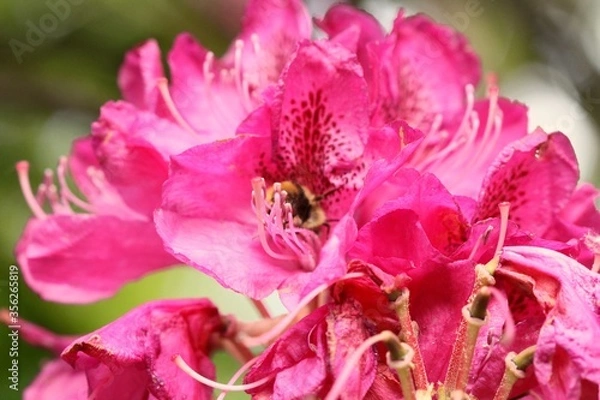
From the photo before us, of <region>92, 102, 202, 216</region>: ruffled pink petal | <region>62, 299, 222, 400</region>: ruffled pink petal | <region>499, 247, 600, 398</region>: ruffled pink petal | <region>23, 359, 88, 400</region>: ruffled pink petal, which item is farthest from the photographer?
<region>23, 359, 88, 400</region>: ruffled pink petal

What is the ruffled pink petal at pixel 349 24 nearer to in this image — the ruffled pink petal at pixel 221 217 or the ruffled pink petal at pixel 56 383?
the ruffled pink petal at pixel 221 217

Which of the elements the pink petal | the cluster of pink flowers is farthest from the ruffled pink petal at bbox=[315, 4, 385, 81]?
the pink petal

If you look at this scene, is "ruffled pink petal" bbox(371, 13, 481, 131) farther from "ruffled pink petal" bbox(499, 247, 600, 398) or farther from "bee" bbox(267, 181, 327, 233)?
"ruffled pink petal" bbox(499, 247, 600, 398)

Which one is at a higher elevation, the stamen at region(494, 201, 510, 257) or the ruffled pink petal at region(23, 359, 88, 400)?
the stamen at region(494, 201, 510, 257)

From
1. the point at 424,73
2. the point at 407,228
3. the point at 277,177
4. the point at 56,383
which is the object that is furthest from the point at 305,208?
the point at 56,383

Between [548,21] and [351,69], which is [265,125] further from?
[548,21]

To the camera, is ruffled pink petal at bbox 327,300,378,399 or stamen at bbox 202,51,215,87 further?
stamen at bbox 202,51,215,87

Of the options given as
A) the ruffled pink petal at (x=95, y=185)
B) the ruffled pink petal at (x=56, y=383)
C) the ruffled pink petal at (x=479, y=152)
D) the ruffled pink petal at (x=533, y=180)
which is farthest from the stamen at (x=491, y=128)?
the ruffled pink petal at (x=56, y=383)
